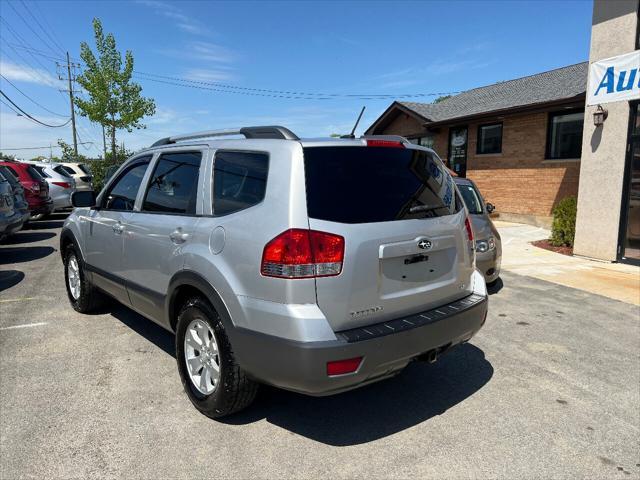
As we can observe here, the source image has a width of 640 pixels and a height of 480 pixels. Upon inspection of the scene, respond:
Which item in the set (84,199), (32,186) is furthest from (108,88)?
(84,199)

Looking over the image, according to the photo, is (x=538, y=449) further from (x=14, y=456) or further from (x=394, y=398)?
(x=14, y=456)

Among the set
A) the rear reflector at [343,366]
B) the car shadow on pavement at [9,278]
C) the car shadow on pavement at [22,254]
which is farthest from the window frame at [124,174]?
the car shadow on pavement at [22,254]

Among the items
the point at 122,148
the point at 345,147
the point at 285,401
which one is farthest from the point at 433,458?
the point at 122,148

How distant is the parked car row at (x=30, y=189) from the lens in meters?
8.49

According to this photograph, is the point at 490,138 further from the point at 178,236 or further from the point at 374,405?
the point at 178,236

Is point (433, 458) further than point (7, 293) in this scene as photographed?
No

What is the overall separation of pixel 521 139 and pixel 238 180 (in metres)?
14.1

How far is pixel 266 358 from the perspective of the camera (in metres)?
2.58

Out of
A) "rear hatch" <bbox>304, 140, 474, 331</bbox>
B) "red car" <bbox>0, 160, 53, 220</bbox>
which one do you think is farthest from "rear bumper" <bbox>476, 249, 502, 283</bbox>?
"red car" <bbox>0, 160, 53, 220</bbox>

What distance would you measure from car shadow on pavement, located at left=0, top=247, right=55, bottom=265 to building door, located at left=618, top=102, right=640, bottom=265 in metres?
11.2

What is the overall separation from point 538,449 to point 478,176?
15030 millimetres

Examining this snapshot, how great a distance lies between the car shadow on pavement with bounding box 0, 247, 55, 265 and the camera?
861 cm

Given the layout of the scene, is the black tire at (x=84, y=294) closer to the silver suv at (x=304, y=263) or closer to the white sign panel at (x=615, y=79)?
the silver suv at (x=304, y=263)

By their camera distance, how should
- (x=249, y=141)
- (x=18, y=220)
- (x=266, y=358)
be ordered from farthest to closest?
1. (x=18, y=220)
2. (x=249, y=141)
3. (x=266, y=358)
